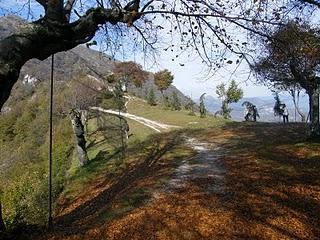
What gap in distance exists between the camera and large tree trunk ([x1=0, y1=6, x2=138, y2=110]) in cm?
884

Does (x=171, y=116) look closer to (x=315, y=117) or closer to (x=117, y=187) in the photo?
(x=315, y=117)

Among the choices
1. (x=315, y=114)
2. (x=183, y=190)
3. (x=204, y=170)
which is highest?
(x=315, y=114)

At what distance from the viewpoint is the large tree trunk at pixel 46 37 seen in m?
8.84

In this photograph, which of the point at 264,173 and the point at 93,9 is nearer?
the point at 93,9

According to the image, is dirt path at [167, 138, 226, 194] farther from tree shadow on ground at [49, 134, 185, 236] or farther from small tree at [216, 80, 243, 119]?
small tree at [216, 80, 243, 119]

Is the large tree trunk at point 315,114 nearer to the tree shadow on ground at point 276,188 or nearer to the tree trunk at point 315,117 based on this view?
the tree trunk at point 315,117

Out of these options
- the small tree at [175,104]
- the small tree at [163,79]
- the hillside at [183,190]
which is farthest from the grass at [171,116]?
the hillside at [183,190]

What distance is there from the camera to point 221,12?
9.73 m

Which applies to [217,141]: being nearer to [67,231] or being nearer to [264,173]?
[264,173]

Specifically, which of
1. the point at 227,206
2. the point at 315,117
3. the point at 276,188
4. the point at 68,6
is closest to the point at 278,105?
the point at 315,117

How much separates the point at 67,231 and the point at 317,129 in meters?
13.3

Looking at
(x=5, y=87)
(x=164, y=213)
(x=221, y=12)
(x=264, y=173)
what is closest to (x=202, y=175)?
(x=264, y=173)

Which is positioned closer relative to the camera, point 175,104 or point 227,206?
point 227,206

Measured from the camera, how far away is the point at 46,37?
360 inches
